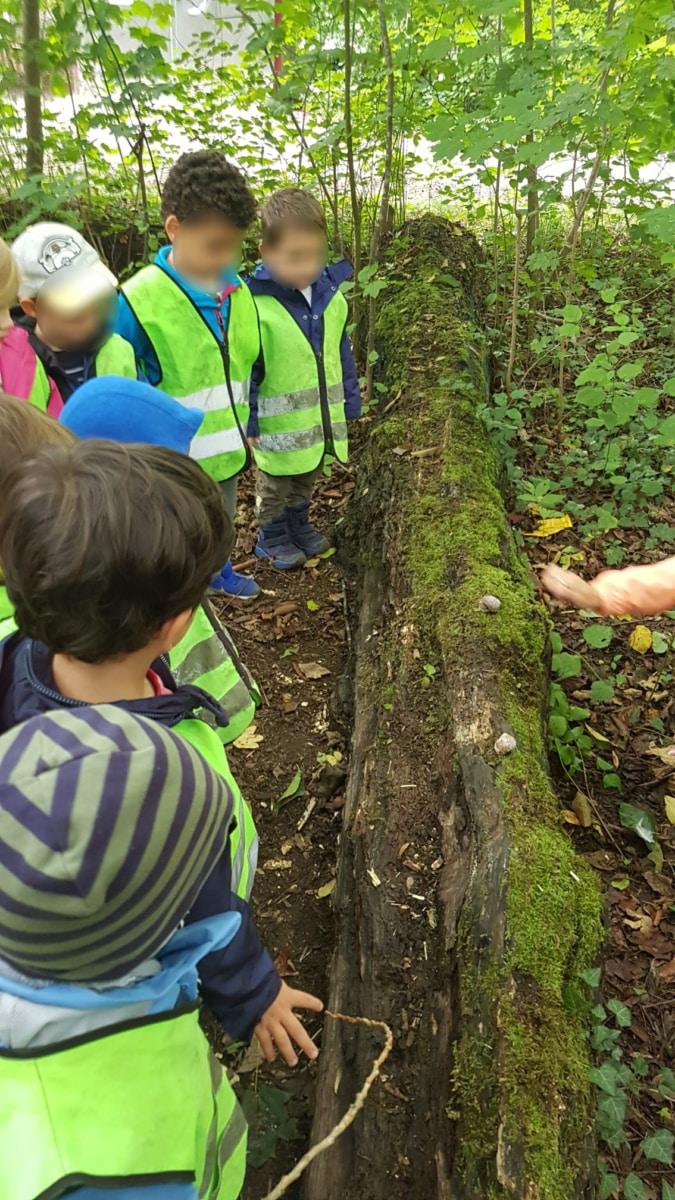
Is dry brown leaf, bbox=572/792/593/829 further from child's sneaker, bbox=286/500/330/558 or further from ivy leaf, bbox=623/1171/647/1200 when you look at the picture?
child's sneaker, bbox=286/500/330/558

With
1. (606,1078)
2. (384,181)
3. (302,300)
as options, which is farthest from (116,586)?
(384,181)

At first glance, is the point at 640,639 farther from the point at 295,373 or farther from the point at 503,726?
the point at 295,373

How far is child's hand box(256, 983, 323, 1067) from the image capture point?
1.44 m

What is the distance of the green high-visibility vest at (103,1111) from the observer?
86 cm

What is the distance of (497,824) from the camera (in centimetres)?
196

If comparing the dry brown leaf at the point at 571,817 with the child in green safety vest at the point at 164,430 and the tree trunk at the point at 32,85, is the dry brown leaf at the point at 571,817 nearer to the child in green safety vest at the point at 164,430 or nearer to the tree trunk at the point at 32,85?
the child in green safety vest at the point at 164,430

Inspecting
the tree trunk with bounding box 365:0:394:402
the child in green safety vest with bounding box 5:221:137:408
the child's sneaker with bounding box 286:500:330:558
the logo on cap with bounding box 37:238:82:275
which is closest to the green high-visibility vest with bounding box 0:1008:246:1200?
the child in green safety vest with bounding box 5:221:137:408

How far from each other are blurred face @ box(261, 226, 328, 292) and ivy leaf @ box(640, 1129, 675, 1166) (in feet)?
11.0

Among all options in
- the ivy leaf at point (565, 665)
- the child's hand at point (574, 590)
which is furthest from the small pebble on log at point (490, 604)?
the child's hand at point (574, 590)

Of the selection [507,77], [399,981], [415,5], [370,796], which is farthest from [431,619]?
[415,5]

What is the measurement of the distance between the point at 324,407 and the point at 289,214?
0.90m

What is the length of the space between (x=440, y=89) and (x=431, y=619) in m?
3.06

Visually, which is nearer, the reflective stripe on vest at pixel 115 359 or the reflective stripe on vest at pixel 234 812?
the reflective stripe on vest at pixel 234 812

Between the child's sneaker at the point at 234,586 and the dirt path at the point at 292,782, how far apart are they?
7 cm
